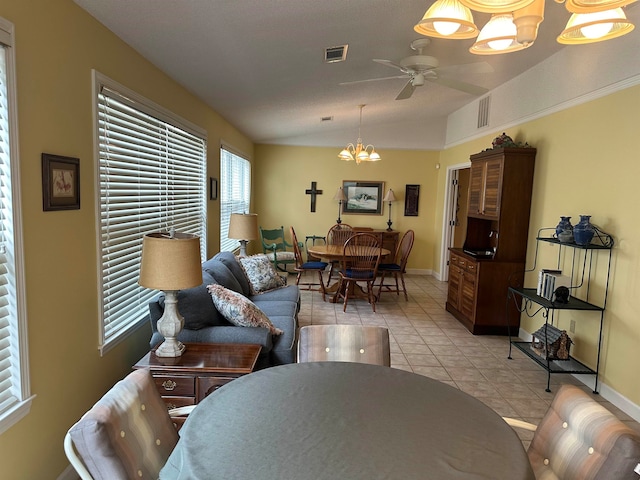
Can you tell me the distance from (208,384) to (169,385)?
212mm

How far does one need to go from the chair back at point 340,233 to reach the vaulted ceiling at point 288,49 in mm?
2293

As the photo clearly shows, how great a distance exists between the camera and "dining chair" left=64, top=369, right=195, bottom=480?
1099mm

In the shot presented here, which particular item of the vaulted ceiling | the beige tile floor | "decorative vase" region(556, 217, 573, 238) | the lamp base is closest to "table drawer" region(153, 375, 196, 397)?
the lamp base

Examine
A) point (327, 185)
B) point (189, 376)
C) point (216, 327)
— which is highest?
point (327, 185)

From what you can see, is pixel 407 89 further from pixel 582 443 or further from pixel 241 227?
pixel 582 443

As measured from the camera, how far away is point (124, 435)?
119cm

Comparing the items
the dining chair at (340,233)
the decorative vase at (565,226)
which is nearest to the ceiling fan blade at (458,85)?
the decorative vase at (565,226)

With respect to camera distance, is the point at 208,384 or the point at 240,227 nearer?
the point at 208,384

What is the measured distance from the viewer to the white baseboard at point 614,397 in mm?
2907

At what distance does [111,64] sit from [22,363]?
5.43 ft

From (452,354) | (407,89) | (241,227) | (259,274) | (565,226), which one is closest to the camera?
(565,226)

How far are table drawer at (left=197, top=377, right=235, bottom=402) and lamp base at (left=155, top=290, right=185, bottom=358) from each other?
0.81 feet

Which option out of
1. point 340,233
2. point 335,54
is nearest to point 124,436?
point 335,54

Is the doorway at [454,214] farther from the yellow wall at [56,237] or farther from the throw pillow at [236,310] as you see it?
the yellow wall at [56,237]
